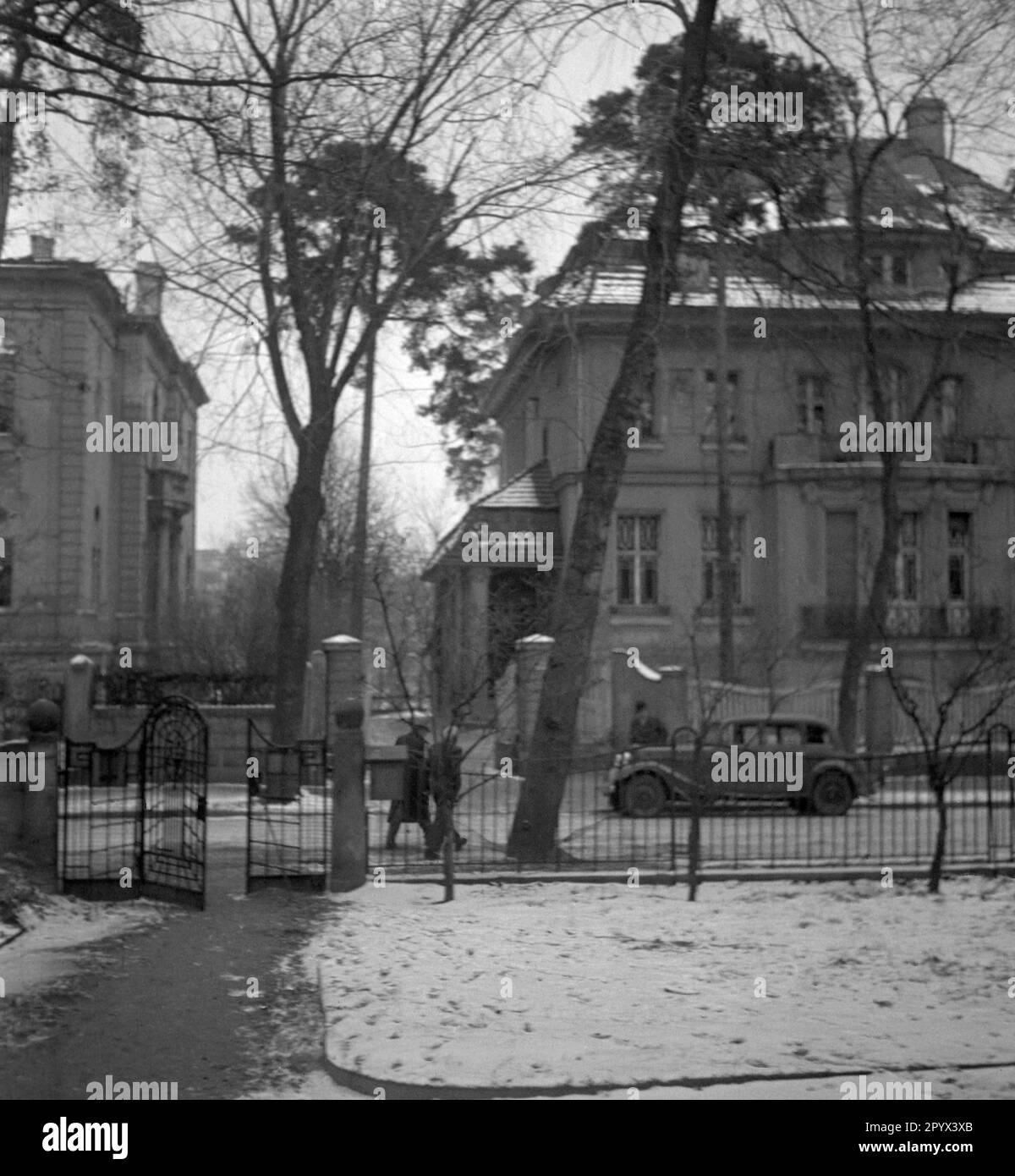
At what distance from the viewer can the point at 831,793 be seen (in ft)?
69.7

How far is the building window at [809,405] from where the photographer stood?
35.9 metres

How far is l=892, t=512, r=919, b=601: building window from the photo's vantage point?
3547cm

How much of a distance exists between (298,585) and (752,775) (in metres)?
8.84

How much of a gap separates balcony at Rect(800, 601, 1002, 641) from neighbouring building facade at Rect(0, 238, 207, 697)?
49.4ft

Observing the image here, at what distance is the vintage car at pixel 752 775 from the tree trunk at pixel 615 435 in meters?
2.59

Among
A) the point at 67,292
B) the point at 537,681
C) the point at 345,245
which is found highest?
the point at 67,292

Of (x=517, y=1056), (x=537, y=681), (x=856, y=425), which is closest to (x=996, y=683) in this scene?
(x=856, y=425)

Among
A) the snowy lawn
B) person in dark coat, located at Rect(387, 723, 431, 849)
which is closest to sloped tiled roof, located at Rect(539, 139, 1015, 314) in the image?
person in dark coat, located at Rect(387, 723, 431, 849)

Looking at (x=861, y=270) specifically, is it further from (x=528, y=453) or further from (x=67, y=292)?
(x=528, y=453)


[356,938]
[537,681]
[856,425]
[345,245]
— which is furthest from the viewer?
[856,425]

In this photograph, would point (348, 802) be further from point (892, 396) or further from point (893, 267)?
point (892, 396)

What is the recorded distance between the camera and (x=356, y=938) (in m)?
11.5

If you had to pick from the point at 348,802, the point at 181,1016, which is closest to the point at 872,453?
the point at 348,802

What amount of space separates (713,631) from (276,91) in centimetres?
2497
